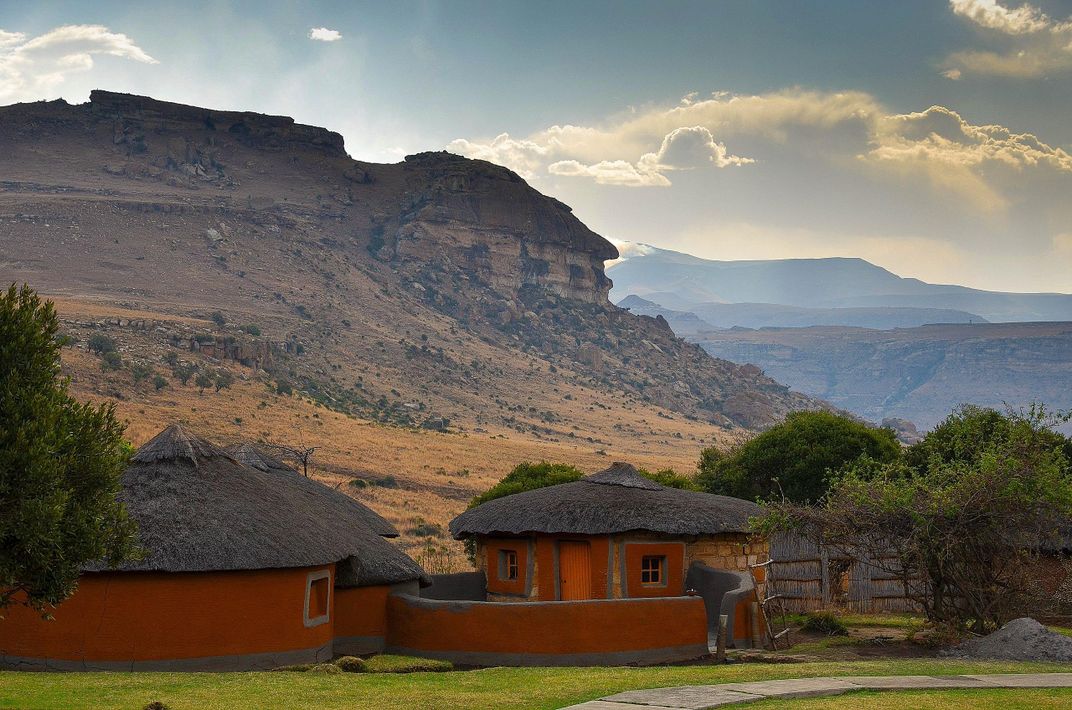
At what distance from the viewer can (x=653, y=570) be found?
24406mm

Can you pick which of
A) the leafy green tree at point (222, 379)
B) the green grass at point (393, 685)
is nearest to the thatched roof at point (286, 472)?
the green grass at point (393, 685)

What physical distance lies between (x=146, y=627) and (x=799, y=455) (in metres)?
25.5

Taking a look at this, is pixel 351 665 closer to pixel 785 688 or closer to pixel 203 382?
pixel 785 688

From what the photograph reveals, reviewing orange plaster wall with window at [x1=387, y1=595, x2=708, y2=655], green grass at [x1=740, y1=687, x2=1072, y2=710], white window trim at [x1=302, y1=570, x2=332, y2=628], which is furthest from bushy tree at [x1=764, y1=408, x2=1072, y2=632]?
white window trim at [x1=302, y1=570, x2=332, y2=628]

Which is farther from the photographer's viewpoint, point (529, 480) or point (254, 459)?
point (529, 480)

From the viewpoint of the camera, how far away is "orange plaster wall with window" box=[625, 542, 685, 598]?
78.9 feet

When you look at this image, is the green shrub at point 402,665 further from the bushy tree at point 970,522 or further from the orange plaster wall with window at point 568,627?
the bushy tree at point 970,522

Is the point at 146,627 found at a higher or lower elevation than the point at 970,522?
lower

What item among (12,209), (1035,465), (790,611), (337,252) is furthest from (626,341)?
(1035,465)

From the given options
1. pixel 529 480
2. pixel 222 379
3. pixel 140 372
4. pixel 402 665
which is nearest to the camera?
pixel 402 665

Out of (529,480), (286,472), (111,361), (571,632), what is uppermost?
(111,361)

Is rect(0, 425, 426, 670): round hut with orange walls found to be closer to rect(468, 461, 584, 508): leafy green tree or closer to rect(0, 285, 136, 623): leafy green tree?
rect(0, 285, 136, 623): leafy green tree

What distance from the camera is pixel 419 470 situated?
60.8 metres

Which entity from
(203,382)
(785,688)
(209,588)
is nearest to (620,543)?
(209,588)
